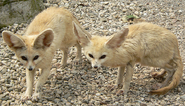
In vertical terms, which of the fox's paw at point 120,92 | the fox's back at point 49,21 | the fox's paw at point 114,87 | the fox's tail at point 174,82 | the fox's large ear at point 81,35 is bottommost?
the fox's paw at point 120,92

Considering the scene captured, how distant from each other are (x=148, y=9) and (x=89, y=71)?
11.7ft

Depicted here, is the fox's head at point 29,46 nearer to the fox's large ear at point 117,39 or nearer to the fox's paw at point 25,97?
the fox's paw at point 25,97

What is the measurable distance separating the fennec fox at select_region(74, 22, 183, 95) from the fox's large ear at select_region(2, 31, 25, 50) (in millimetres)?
1096

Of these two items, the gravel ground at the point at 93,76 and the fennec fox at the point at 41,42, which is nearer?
the fennec fox at the point at 41,42

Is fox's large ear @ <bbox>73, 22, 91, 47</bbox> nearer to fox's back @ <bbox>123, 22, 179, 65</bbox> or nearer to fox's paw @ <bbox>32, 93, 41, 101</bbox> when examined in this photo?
fox's back @ <bbox>123, 22, 179, 65</bbox>

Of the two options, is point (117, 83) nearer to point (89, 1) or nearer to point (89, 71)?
point (89, 71)

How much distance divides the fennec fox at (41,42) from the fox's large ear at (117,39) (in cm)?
108

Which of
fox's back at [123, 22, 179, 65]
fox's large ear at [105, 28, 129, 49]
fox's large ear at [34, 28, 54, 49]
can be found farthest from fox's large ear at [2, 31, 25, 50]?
fox's back at [123, 22, 179, 65]

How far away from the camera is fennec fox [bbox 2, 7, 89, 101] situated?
426 centimetres

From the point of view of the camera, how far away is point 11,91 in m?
4.93

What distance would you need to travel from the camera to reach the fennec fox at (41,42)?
4258 millimetres

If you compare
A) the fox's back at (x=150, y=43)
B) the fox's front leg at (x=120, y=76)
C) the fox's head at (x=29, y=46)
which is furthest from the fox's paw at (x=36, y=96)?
the fox's back at (x=150, y=43)

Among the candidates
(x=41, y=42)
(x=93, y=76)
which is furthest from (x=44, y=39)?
(x=93, y=76)

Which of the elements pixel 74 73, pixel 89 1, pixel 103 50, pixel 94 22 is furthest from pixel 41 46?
pixel 89 1
